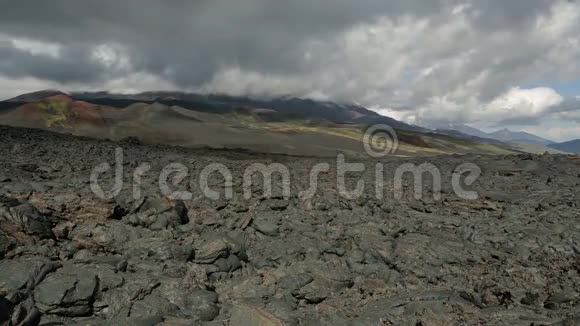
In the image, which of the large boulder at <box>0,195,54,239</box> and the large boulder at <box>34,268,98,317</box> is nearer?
the large boulder at <box>34,268,98,317</box>

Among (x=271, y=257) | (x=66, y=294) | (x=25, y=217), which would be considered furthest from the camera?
(x=271, y=257)

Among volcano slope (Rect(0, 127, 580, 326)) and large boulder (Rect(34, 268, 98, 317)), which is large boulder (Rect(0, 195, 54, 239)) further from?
large boulder (Rect(34, 268, 98, 317))

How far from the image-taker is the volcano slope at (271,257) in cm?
702

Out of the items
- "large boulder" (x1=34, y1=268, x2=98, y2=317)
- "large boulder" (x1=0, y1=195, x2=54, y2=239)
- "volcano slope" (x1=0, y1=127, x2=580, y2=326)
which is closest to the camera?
"large boulder" (x1=34, y1=268, x2=98, y2=317)

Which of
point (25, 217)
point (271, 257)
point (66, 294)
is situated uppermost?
point (25, 217)

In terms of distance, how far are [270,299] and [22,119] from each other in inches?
4611

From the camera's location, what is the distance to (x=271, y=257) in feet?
29.2

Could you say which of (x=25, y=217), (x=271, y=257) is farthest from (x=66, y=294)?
(x=271, y=257)

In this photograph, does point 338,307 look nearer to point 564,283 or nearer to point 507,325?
point 507,325

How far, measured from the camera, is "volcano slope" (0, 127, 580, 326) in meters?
7.02

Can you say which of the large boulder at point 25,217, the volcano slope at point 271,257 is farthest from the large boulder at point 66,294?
the large boulder at point 25,217

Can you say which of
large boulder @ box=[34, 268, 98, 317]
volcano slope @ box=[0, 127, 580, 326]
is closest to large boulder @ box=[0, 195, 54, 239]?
volcano slope @ box=[0, 127, 580, 326]

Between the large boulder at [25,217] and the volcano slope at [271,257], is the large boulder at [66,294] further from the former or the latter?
the large boulder at [25,217]

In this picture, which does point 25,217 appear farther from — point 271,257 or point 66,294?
point 271,257
